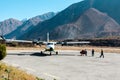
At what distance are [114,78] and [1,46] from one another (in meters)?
11.2

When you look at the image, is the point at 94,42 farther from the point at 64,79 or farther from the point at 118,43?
the point at 64,79

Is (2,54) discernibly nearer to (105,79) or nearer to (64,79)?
(64,79)

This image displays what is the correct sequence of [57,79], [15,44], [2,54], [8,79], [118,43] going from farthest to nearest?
[118,43], [15,44], [2,54], [57,79], [8,79]

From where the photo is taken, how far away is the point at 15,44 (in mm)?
118688

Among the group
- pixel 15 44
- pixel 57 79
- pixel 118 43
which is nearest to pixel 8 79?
pixel 57 79

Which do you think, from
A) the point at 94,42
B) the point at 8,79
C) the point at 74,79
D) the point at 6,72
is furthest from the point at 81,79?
the point at 94,42

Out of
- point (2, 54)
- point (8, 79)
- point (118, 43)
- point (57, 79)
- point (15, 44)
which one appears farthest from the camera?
point (118, 43)

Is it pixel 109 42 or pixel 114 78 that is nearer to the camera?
pixel 114 78

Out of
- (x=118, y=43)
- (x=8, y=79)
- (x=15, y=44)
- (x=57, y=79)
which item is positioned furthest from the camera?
(x=118, y=43)

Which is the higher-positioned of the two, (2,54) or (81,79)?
(2,54)

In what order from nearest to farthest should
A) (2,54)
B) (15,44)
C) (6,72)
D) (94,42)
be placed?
(6,72), (2,54), (15,44), (94,42)

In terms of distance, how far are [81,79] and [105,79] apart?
2.18m

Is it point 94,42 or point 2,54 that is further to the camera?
point 94,42

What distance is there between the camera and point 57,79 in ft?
87.6
